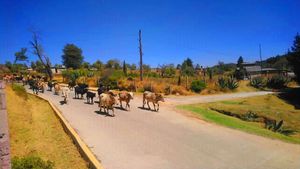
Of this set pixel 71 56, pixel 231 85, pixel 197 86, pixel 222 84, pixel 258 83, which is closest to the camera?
pixel 197 86

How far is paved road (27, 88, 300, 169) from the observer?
9172mm

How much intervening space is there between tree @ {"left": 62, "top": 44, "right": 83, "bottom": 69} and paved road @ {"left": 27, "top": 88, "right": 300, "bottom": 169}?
76.3 metres

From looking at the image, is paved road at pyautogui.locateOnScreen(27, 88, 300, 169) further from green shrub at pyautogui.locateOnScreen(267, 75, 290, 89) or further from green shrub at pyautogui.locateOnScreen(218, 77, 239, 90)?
green shrub at pyautogui.locateOnScreen(267, 75, 290, 89)

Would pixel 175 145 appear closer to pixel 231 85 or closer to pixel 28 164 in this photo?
pixel 28 164

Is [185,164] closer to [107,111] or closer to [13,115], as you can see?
[107,111]

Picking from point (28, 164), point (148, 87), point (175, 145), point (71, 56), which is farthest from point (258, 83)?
point (71, 56)

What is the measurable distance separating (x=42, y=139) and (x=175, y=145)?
6021 millimetres

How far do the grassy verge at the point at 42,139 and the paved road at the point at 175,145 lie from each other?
750mm

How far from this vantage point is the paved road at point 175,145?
9.17 metres

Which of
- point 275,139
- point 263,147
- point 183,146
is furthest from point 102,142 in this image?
point 275,139

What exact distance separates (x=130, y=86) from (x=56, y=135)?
21.8 meters

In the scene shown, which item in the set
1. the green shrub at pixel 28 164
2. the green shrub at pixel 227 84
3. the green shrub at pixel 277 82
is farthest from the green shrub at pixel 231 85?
the green shrub at pixel 28 164

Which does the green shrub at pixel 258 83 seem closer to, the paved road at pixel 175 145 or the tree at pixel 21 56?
the paved road at pixel 175 145

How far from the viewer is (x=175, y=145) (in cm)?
1120
